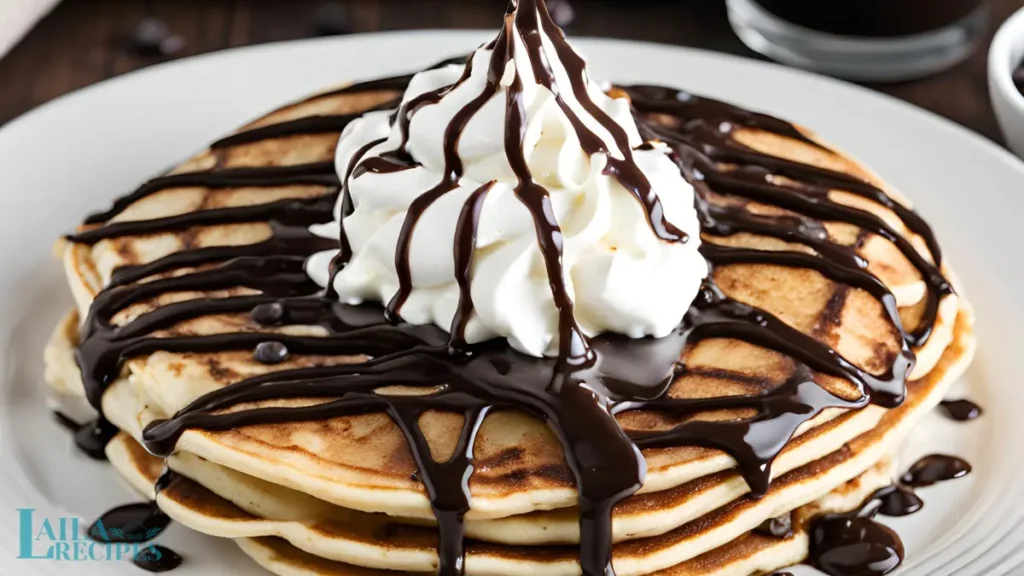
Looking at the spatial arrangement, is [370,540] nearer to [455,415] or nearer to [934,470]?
[455,415]

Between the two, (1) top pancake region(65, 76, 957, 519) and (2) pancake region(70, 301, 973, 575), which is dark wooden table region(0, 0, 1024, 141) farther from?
(2) pancake region(70, 301, 973, 575)

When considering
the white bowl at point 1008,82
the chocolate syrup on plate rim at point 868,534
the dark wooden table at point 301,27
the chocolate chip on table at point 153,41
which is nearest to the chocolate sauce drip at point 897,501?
the chocolate syrup on plate rim at point 868,534

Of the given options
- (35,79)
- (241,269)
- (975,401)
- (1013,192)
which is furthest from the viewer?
(35,79)

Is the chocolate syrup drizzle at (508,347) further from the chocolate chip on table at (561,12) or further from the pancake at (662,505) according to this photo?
the chocolate chip on table at (561,12)

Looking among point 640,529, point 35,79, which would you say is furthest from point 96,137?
point 640,529

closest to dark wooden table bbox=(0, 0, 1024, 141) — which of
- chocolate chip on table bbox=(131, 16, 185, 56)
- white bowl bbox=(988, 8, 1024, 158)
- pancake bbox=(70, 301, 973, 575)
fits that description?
chocolate chip on table bbox=(131, 16, 185, 56)

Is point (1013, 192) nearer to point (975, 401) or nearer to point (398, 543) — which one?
point (975, 401)
